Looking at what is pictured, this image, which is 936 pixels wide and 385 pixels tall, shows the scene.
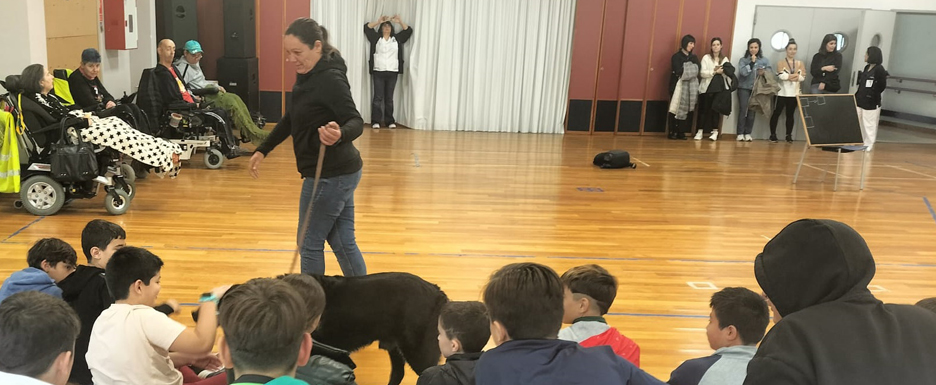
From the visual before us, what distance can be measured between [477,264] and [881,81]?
7860 mm

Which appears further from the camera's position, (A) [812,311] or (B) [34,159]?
(B) [34,159]

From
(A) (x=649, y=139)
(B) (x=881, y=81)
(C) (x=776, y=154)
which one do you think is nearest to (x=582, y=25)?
(A) (x=649, y=139)

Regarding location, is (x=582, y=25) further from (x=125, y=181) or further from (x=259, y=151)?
(x=259, y=151)

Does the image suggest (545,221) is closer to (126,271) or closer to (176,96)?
(176,96)

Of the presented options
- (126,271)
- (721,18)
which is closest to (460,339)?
(126,271)

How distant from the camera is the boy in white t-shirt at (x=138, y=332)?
7.82ft

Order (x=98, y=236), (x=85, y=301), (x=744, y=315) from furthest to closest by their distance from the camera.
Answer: (x=98, y=236)
(x=85, y=301)
(x=744, y=315)

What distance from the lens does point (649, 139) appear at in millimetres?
11781

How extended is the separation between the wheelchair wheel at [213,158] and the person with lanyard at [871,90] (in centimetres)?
784

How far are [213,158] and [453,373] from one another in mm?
6235

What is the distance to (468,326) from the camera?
7.83 ft

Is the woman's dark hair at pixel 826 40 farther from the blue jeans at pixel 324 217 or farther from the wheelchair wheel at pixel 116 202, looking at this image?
the blue jeans at pixel 324 217

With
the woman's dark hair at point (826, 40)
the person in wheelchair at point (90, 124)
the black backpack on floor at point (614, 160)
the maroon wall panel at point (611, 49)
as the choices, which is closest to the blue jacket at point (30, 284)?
the person in wheelchair at point (90, 124)

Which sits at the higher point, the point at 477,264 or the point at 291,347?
the point at 291,347
